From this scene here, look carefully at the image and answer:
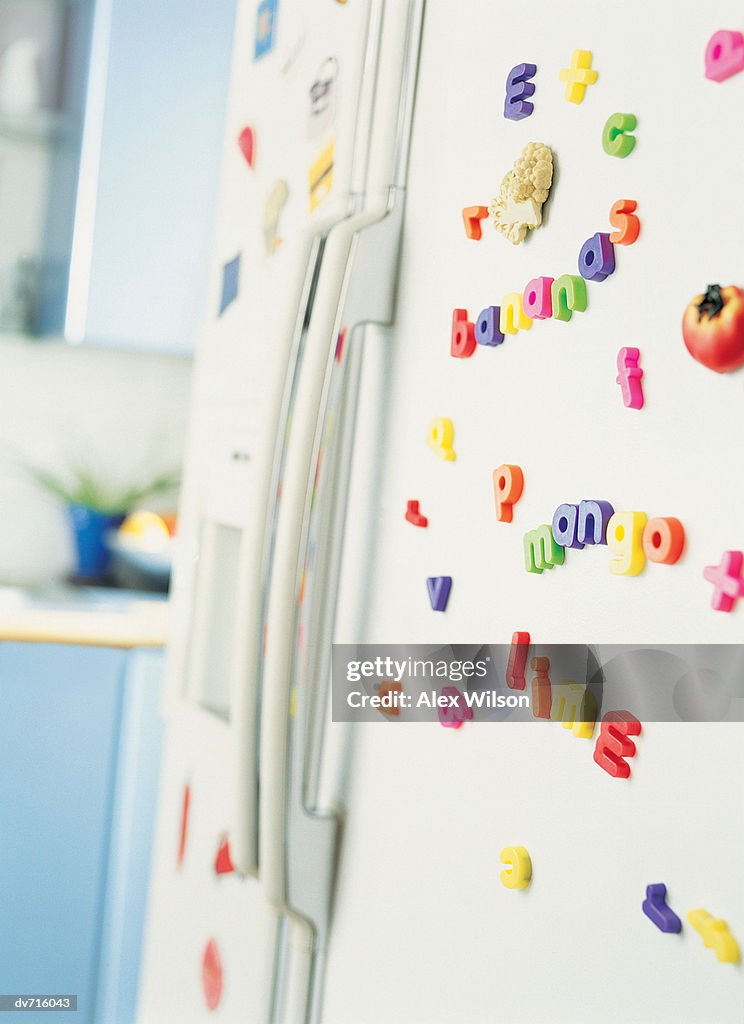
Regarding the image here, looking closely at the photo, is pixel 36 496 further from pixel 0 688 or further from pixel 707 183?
pixel 707 183

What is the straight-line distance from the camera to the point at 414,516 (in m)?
0.95

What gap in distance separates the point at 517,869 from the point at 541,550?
0.73 feet

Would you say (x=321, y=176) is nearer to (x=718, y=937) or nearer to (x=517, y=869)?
(x=517, y=869)

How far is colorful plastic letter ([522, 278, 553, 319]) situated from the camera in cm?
79

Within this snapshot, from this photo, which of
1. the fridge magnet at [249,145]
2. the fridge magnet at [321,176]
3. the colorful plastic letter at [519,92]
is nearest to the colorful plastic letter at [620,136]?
the colorful plastic letter at [519,92]

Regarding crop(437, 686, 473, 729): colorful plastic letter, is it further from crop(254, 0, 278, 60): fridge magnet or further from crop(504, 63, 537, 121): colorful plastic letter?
crop(254, 0, 278, 60): fridge magnet

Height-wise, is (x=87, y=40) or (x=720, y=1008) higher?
(x=87, y=40)

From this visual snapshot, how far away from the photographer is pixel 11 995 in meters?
1.88

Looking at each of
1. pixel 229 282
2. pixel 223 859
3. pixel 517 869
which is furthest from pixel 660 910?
pixel 229 282

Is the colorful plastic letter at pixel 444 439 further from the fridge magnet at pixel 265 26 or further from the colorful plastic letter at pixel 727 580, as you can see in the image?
the fridge magnet at pixel 265 26

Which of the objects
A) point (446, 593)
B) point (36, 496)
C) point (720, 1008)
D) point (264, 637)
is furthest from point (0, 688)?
point (720, 1008)

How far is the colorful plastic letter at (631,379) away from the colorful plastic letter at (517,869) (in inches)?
12.5

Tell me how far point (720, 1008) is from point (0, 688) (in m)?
1.50

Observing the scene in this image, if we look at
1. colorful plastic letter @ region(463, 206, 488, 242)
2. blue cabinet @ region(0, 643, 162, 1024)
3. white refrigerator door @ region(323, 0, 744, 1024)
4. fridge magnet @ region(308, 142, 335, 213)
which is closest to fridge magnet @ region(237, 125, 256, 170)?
fridge magnet @ region(308, 142, 335, 213)
